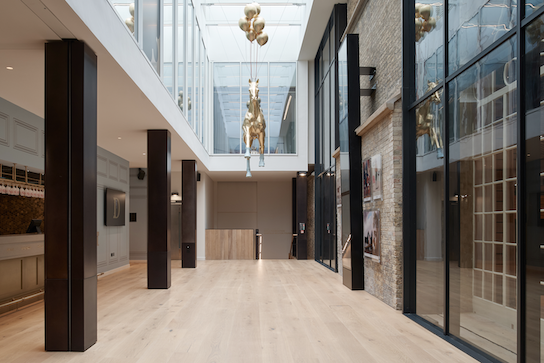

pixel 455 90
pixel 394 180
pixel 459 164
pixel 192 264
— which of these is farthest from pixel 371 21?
pixel 192 264

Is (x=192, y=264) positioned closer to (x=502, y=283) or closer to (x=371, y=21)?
(x=371, y=21)

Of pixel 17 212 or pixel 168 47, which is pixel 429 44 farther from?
pixel 17 212

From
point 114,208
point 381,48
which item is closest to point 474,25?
point 381,48

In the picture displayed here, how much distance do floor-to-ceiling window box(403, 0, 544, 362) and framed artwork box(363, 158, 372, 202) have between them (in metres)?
1.65

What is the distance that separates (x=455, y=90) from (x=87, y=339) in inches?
185

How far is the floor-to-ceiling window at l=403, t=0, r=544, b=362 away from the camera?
311 centimetres

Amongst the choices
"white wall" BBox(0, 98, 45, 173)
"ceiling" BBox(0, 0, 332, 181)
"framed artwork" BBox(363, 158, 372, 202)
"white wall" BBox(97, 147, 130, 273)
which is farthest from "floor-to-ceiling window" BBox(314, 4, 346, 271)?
"white wall" BBox(0, 98, 45, 173)

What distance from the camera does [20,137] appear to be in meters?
6.79

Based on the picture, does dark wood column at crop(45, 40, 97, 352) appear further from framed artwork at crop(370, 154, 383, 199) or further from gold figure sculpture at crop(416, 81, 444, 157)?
framed artwork at crop(370, 154, 383, 199)

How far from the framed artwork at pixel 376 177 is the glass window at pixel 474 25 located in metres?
2.44

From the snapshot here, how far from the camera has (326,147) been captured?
1348cm

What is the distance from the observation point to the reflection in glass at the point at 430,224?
486 centimetres

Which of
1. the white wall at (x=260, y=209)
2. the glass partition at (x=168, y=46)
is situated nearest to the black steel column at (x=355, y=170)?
the glass partition at (x=168, y=46)

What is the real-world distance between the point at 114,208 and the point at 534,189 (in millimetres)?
10806
